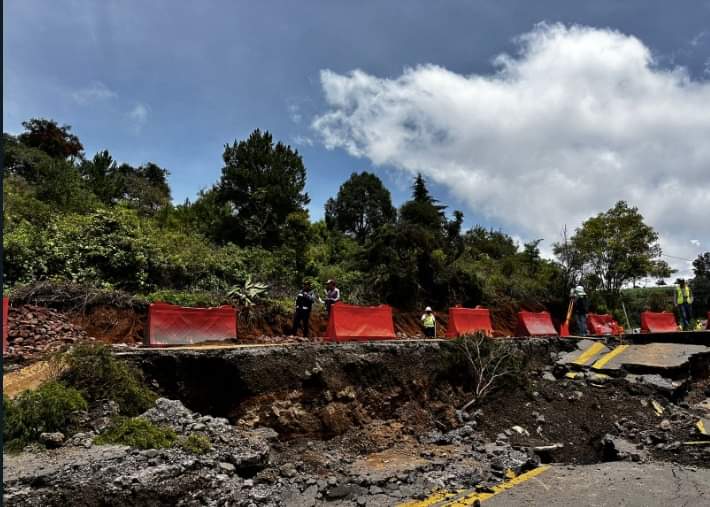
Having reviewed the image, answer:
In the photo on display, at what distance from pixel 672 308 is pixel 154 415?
132ft

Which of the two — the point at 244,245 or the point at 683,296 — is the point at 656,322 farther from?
the point at 244,245

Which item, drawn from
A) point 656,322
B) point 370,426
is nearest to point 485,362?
point 370,426

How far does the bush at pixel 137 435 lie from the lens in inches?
221

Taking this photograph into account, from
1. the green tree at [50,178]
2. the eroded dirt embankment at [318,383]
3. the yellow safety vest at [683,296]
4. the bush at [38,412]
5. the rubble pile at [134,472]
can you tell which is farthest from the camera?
the green tree at [50,178]

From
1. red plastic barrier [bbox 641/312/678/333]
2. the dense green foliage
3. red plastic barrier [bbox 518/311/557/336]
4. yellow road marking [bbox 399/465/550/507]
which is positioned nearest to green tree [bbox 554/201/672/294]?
the dense green foliage

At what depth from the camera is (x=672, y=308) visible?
119 ft

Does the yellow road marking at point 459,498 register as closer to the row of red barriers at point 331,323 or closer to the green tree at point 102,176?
the row of red barriers at point 331,323

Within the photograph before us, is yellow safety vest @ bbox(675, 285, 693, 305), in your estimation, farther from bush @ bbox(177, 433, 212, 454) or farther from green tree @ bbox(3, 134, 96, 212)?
green tree @ bbox(3, 134, 96, 212)

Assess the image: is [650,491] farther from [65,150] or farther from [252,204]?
[65,150]

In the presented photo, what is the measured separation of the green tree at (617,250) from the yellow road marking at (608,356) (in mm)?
19044

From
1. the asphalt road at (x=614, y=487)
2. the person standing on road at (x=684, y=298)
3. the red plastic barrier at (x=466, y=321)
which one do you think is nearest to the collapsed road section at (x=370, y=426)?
the asphalt road at (x=614, y=487)

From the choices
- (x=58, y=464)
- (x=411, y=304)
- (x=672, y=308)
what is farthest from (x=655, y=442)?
(x=672, y=308)

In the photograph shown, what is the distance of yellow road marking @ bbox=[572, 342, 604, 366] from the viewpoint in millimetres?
12883

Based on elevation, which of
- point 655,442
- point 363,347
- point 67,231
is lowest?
point 655,442
